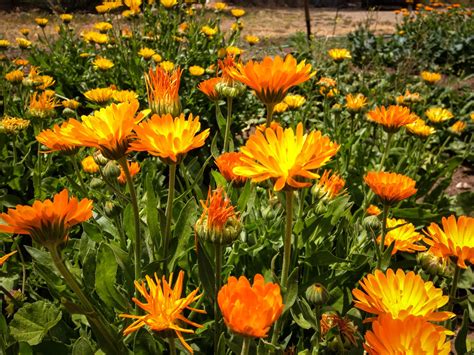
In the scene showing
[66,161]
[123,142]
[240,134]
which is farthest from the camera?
[240,134]

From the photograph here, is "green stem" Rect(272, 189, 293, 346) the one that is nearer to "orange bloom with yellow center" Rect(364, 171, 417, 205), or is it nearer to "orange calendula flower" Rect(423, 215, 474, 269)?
"orange calendula flower" Rect(423, 215, 474, 269)

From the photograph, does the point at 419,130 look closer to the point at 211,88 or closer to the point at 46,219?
the point at 211,88

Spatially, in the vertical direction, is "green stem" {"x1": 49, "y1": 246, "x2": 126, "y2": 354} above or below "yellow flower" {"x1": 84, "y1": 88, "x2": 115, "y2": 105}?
below

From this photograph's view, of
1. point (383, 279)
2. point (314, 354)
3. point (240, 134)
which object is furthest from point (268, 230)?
point (240, 134)

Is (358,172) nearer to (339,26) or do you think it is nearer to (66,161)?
(66,161)

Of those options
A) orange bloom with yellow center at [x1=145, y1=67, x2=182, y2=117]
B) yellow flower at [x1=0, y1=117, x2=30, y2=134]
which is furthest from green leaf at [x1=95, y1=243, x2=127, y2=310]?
yellow flower at [x1=0, y1=117, x2=30, y2=134]

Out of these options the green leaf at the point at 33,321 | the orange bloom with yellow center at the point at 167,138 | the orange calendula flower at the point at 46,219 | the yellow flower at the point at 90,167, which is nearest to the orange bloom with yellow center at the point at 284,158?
the orange bloom with yellow center at the point at 167,138

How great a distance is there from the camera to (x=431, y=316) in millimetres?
985

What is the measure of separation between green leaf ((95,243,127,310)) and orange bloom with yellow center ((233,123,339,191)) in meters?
0.59

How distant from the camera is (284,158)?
3.44 ft

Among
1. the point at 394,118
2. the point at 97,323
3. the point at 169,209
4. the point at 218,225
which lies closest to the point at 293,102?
the point at 394,118

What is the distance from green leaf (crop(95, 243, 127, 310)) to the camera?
1.39 metres

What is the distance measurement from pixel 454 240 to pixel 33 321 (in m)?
1.24

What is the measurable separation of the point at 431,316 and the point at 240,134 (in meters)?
3.04
